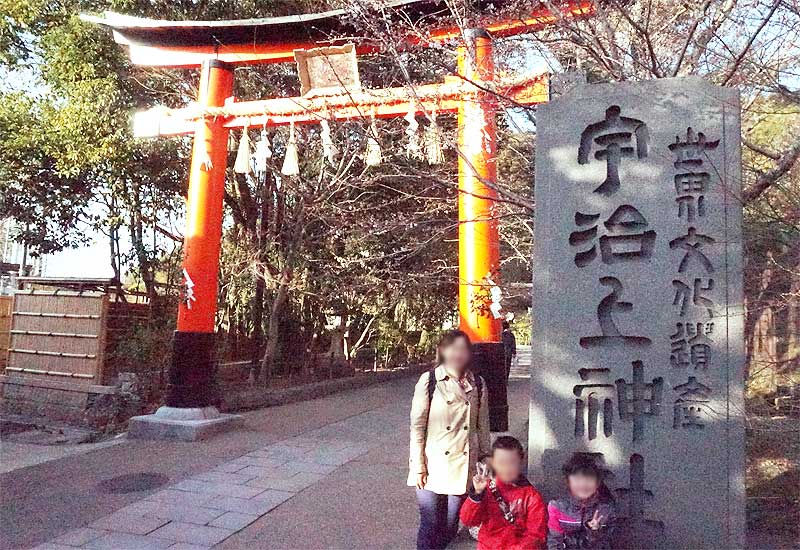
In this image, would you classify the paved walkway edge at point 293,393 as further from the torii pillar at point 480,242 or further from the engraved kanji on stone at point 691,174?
the engraved kanji on stone at point 691,174

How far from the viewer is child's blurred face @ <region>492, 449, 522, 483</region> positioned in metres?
3.18

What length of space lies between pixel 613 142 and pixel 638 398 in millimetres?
1627

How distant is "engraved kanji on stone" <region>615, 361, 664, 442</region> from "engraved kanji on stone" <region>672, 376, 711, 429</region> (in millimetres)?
102

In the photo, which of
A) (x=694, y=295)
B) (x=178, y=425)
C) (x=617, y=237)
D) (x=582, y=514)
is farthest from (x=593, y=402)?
(x=178, y=425)

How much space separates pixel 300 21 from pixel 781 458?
290 inches

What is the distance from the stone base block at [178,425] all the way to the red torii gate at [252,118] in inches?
1.1

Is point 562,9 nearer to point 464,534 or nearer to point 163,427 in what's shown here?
point 464,534

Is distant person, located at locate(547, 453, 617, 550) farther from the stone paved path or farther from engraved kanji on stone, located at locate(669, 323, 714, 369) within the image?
the stone paved path

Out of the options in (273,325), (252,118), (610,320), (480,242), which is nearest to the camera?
(610,320)

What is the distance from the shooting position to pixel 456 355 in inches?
147

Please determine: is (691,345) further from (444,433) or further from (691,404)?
(444,433)

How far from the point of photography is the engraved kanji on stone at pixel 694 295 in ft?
11.6

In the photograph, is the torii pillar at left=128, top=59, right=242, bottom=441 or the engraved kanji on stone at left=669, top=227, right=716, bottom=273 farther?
the torii pillar at left=128, top=59, right=242, bottom=441

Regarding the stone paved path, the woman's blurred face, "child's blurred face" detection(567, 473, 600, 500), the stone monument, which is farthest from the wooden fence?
"child's blurred face" detection(567, 473, 600, 500)
